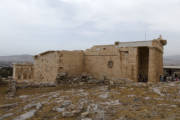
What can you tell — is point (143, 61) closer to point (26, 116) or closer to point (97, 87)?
point (97, 87)

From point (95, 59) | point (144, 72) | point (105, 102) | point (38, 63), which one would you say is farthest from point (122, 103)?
point (38, 63)

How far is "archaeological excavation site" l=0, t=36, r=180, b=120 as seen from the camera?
5.24m

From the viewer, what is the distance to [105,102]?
626 centimetres

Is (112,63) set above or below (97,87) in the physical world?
above

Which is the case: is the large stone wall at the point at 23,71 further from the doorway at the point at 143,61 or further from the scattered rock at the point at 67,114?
the scattered rock at the point at 67,114

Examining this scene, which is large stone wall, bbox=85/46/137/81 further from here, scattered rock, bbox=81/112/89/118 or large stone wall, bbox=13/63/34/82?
large stone wall, bbox=13/63/34/82

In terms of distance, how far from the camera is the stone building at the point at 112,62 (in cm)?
1230

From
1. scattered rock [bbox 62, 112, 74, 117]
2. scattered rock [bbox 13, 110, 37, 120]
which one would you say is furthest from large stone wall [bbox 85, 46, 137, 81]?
scattered rock [bbox 13, 110, 37, 120]

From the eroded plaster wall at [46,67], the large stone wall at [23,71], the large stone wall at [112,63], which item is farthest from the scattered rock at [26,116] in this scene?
the large stone wall at [23,71]

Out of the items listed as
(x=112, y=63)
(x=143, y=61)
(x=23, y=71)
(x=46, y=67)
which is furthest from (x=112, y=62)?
(x=23, y=71)

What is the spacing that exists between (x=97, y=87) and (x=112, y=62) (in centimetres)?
397

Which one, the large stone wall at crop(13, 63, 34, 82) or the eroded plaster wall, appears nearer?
the eroded plaster wall

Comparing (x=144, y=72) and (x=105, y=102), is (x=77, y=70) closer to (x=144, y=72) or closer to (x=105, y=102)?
(x=144, y=72)

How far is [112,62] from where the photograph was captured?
1353cm
